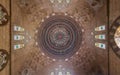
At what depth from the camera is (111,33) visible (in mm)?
15188

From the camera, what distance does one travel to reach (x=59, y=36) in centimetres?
1834

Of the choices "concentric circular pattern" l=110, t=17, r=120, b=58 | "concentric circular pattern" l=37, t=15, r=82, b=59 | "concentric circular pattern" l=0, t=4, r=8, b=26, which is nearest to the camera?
"concentric circular pattern" l=0, t=4, r=8, b=26

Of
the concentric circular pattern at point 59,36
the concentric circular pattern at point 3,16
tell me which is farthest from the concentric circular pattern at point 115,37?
the concentric circular pattern at point 3,16

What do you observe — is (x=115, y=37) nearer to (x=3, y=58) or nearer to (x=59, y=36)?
(x=59, y=36)

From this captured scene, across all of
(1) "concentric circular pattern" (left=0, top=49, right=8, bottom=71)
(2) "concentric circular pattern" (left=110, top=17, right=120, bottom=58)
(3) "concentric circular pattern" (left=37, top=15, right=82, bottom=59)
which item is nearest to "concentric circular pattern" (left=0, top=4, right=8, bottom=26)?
(1) "concentric circular pattern" (left=0, top=49, right=8, bottom=71)

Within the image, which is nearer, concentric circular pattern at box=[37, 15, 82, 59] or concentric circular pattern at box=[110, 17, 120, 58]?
concentric circular pattern at box=[110, 17, 120, 58]

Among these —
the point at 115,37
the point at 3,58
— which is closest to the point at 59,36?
the point at 115,37

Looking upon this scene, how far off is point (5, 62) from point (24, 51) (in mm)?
2452

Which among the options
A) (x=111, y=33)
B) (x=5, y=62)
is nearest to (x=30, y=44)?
(x=5, y=62)

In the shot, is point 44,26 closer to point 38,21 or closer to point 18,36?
point 38,21

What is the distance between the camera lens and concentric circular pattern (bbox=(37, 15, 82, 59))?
18.0 metres

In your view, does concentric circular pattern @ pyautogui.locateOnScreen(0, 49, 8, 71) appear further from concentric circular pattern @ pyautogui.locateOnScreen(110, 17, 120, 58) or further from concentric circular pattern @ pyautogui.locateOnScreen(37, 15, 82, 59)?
concentric circular pattern @ pyautogui.locateOnScreen(110, 17, 120, 58)

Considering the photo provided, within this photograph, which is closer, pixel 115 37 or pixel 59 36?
pixel 115 37

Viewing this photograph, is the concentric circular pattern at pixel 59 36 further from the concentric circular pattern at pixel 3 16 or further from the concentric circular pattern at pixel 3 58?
the concentric circular pattern at pixel 3 16
